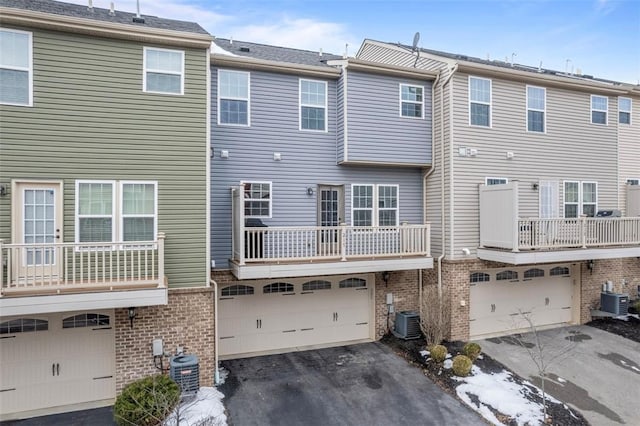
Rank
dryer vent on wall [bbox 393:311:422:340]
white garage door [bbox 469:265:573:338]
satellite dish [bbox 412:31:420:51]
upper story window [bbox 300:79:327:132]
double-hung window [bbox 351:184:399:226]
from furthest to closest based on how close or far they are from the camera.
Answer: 1. satellite dish [bbox 412:31:420:51]
2. white garage door [bbox 469:265:573:338]
3. double-hung window [bbox 351:184:399:226]
4. dryer vent on wall [bbox 393:311:422:340]
5. upper story window [bbox 300:79:327:132]

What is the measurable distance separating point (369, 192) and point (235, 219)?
422 cm

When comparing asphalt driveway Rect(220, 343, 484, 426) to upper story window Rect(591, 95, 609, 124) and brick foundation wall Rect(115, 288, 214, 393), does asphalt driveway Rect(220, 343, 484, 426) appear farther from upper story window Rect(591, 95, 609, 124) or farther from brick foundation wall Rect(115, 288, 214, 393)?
upper story window Rect(591, 95, 609, 124)

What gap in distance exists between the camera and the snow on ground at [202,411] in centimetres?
687

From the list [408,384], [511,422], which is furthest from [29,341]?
[511,422]

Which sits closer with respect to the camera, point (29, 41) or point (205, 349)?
point (29, 41)

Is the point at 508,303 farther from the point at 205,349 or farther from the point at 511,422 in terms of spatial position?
the point at 205,349

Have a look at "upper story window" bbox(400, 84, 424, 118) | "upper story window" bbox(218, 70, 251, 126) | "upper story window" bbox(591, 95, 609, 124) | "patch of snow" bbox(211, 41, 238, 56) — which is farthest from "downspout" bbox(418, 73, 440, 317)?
"patch of snow" bbox(211, 41, 238, 56)

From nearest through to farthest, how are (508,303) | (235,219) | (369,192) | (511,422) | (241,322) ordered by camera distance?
1. (511,422)
2. (235,219)
3. (241,322)
4. (369,192)
5. (508,303)

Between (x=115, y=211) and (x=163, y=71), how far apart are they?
3244 mm

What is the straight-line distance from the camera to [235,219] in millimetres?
9547

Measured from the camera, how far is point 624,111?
14.2 m

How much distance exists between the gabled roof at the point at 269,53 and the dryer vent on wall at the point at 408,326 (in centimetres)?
797

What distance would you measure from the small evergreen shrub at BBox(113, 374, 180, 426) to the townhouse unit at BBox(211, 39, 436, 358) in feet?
9.68

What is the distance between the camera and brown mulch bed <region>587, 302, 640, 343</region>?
38.4ft
